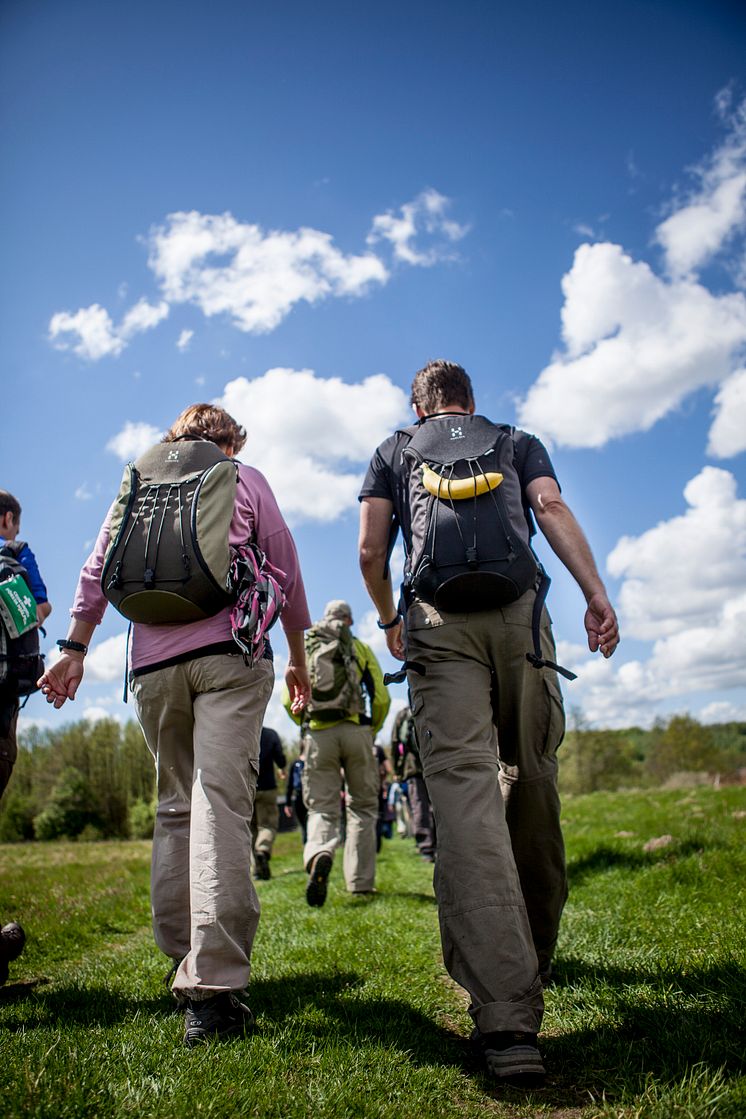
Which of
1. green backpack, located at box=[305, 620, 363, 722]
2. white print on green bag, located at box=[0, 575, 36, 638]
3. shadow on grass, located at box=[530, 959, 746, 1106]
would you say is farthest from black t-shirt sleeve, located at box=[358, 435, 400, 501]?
green backpack, located at box=[305, 620, 363, 722]

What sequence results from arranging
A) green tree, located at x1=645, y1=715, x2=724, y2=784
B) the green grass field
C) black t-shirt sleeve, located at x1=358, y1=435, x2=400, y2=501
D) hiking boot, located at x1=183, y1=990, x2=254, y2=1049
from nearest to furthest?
1. the green grass field
2. hiking boot, located at x1=183, y1=990, x2=254, y2=1049
3. black t-shirt sleeve, located at x1=358, y1=435, x2=400, y2=501
4. green tree, located at x1=645, y1=715, x2=724, y2=784

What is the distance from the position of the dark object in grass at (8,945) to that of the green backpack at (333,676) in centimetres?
335

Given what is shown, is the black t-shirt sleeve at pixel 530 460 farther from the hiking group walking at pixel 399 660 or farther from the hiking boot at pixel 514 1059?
the hiking boot at pixel 514 1059

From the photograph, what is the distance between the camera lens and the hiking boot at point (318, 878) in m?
6.31

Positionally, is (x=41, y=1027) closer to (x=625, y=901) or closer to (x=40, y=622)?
(x=40, y=622)

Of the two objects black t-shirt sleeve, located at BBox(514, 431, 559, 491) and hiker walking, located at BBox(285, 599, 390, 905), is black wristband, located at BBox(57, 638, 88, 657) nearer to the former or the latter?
black t-shirt sleeve, located at BBox(514, 431, 559, 491)

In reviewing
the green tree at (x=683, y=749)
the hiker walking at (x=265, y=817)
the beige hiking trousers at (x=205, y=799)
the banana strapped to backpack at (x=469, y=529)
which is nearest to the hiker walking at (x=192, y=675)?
the beige hiking trousers at (x=205, y=799)

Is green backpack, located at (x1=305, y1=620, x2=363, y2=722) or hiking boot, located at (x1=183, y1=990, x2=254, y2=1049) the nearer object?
hiking boot, located at (x1=183, y1=990, x2=254, y2=1049)

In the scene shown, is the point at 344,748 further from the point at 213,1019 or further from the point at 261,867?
the point at 213,1019

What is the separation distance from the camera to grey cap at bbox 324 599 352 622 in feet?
25.1

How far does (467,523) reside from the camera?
118 inches

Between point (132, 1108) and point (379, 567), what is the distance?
2183 mm

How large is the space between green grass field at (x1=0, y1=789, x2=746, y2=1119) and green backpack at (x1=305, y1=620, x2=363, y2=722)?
5.86 feet

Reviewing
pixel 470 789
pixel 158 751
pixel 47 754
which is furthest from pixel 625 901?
pixel 47 754
